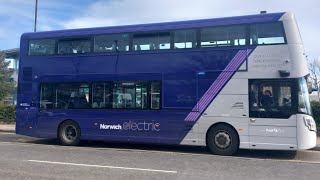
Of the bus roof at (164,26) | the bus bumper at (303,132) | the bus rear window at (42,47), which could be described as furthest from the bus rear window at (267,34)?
the bus rear window at (42,47)

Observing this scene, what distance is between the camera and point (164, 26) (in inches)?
537

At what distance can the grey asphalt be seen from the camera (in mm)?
9156

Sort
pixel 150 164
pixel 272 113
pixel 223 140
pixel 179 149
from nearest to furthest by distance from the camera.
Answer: pixel 150 164 → pixel 272 113 → pixel 223 140 → pixel 179 149

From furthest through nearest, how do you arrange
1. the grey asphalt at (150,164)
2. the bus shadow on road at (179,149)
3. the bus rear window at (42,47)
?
the bus rear window at (42,47) → the bus shadow on road at (179,149) → the grey asphalt at (150,164)

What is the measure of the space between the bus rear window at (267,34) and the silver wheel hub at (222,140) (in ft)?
9.50

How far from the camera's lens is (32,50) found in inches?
621

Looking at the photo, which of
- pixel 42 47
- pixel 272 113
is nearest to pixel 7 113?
pixel 42 47

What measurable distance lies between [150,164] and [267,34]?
17.1 ft

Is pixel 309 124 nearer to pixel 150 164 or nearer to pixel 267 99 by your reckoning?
pixel 267 99

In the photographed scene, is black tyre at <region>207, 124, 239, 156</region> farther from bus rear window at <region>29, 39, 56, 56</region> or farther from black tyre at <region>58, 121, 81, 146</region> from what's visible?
bus rear window at <region>29, 39, 56, 56</region>

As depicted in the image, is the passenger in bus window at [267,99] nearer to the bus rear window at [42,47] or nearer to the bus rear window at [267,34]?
the bus rear window at [267,34]

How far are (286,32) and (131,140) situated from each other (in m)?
6.12

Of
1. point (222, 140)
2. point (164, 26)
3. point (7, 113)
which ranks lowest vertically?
point (222, 140)

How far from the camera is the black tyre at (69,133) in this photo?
15.1 metres
